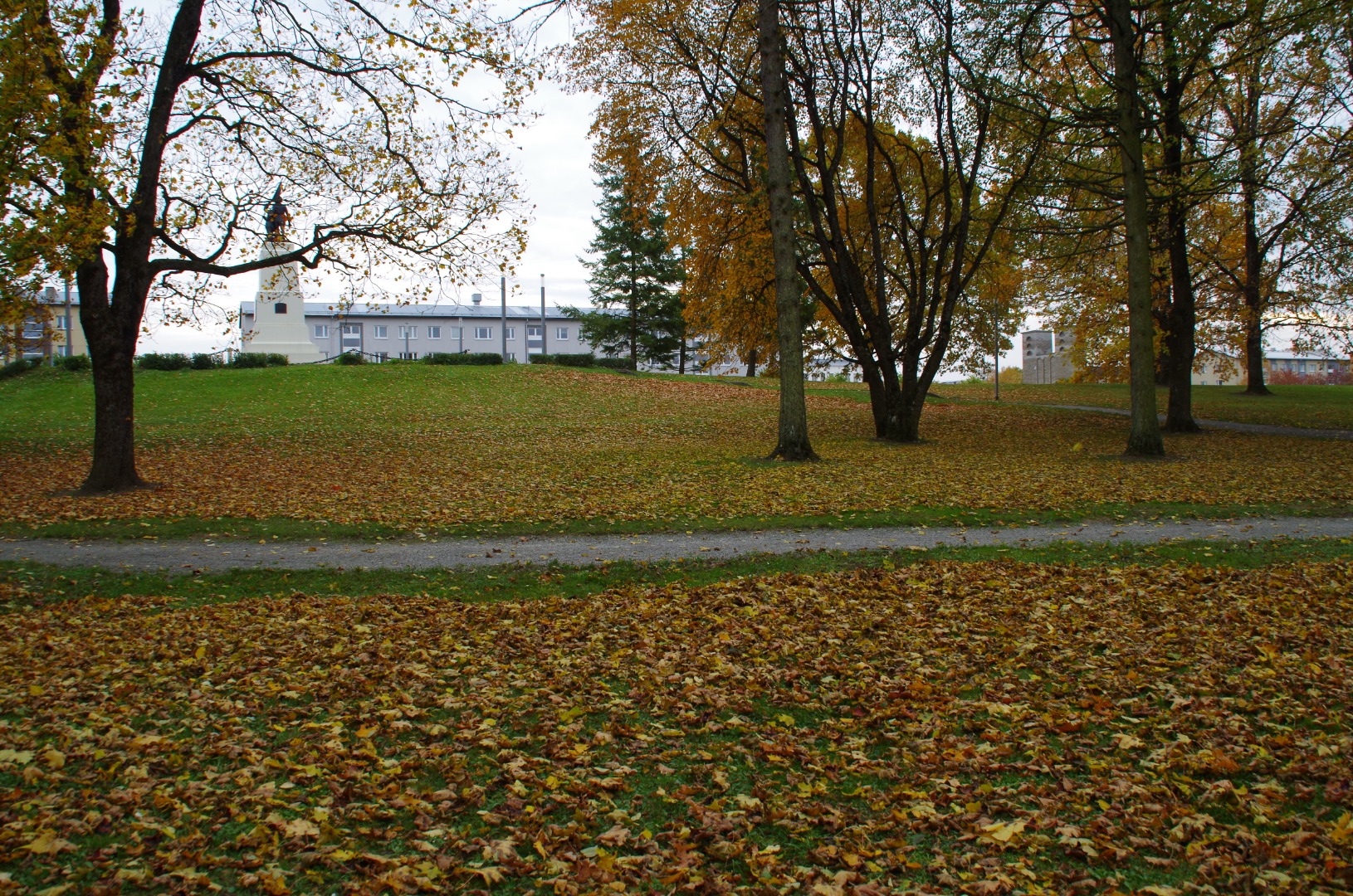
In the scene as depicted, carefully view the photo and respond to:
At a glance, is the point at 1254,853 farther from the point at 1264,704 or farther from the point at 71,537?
the point at 71,537

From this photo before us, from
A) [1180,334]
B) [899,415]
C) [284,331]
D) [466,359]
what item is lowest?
[899,415]

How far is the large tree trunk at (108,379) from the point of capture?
13.6 meters

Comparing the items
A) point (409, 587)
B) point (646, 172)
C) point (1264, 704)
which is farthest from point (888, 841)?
point (646, 172)

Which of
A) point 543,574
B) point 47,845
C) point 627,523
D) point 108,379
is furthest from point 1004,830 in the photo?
point 108,379

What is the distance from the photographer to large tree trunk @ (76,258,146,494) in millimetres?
13555

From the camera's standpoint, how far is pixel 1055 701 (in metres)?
5.08

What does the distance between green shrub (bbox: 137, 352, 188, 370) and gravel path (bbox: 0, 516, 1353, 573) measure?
32655mm

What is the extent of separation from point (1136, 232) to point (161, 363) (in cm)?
4012

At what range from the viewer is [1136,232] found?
16453 millimetres

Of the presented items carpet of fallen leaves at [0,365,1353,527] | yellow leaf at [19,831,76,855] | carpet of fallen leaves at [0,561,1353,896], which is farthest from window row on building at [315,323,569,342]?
yellow leaf at [19,831,76,855]

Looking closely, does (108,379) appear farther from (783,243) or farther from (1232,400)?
(1232,400)

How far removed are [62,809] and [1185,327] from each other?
78.5 feet

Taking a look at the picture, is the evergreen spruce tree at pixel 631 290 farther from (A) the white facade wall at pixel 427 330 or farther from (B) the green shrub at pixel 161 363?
(A) the white facade wall at pixel 427 330

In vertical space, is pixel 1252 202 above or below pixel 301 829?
above
